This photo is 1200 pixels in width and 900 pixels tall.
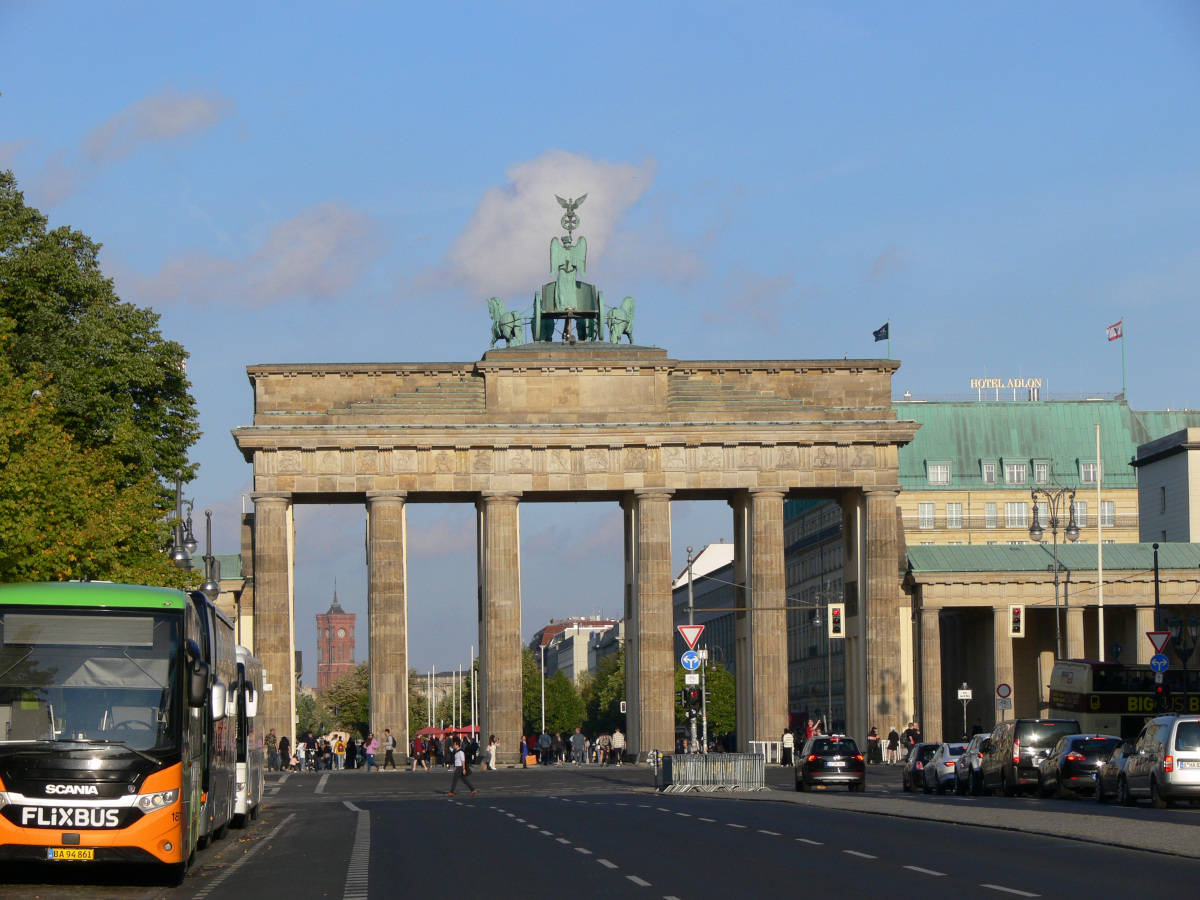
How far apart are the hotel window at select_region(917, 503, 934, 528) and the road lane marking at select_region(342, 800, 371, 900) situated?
8897cm

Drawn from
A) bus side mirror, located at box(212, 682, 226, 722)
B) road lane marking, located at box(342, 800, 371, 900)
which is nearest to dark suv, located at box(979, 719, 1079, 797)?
road lane marking, located at box(342, 800, 371, 900)

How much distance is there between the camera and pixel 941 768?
166ft

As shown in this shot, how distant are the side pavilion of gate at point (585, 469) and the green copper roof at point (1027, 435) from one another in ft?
142

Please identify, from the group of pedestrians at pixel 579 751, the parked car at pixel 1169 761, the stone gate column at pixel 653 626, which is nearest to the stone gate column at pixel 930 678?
the stone gate column at pixel 653 626

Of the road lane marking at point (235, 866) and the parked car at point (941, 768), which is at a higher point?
the road lane marking at point (235, 866)

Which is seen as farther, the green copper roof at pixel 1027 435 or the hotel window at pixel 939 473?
the hotel window at pixel 939 473

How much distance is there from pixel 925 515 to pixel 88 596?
10537 centimetres

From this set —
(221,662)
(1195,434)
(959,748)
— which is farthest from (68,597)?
(1195,434)

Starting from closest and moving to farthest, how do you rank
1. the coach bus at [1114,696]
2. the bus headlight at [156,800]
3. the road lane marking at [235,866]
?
1. the bus headlight at [156,800]
2. the road lane marking at [235,866]
3. the coach bus at [1114,696]

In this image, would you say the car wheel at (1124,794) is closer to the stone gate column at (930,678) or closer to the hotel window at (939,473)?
the stone gate column at (930,678)

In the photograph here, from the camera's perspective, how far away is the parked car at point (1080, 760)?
141 ft

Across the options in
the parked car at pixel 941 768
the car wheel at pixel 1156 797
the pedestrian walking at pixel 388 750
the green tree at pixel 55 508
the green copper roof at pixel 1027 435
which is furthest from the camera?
the green copper roof at pixel 1027 435

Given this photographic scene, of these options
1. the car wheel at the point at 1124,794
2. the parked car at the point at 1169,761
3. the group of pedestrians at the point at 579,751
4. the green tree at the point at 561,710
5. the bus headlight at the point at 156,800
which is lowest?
the green tree at the point at 561,710

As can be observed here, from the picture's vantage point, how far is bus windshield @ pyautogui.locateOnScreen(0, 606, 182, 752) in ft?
72.8
